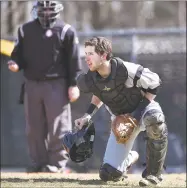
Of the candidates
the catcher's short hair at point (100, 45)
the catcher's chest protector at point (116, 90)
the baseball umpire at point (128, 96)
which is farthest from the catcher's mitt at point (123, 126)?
the catcher's short hair at point (100, 45)

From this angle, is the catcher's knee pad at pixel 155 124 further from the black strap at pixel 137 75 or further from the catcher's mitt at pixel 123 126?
the black strap at pixel 137 75

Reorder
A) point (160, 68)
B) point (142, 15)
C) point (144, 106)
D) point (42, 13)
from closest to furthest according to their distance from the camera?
point (144, 106) < point (42, 13) < point (160, 68) < point (142, 15)

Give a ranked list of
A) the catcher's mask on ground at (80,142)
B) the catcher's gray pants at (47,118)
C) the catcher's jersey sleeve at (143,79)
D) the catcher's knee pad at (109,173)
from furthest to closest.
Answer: the catcher's gray pants at (47,118), the catcher's knee pad at (109,173), the catcher's mask on ground at (80,142), the catcher's jersey sleeve at (143,79)

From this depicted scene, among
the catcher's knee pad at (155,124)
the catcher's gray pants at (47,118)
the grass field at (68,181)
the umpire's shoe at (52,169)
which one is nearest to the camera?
the catcher's knee pad at (155,124)

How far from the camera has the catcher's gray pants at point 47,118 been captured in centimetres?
901

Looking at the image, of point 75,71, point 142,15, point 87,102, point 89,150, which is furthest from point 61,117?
point 142,15

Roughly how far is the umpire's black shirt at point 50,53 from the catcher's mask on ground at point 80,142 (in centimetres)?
190

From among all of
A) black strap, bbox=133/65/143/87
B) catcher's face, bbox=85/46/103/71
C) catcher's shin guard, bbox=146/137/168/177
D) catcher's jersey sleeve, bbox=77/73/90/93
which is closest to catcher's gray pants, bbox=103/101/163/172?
catcher's shin guard, bbox=146/137/168/177

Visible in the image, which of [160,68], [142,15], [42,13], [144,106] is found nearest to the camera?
[144,106]

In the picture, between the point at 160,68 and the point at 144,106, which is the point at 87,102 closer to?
the point at 160,68

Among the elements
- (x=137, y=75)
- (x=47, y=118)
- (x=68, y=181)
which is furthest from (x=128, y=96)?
(x=47, y=118)

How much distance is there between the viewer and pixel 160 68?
1032 centimetres

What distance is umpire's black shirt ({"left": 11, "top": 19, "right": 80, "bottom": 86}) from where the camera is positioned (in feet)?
29.4

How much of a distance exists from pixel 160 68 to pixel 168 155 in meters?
1.33
